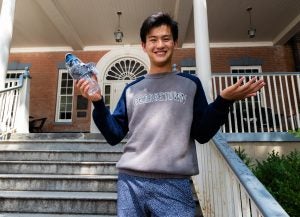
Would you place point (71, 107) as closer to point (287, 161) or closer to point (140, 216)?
point (287, 161)

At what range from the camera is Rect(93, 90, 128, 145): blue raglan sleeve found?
1.28m

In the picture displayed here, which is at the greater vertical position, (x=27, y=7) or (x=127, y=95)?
(x=27, y=7)

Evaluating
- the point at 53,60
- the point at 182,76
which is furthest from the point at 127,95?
the point at 53,60

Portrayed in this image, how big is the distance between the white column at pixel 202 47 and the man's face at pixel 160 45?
3.29 meters

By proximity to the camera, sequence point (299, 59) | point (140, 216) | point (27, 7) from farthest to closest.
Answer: point (299, 59) → point (27, 7) → point (140, 216)

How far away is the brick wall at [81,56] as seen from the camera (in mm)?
9250

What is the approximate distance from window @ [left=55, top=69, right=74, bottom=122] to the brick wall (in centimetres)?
15

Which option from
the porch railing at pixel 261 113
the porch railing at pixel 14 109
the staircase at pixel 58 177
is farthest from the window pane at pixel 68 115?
the porch railing at pixel 261 113

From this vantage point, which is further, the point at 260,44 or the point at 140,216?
the point at 260,44

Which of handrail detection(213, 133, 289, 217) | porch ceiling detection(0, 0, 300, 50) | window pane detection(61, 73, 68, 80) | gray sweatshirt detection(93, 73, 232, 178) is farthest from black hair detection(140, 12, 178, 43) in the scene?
window pane detection(61, 73, 68, 80)

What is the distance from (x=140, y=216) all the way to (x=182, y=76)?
708 millimetres

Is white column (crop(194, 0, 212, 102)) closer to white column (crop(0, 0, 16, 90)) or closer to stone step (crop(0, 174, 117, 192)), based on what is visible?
stone step (crop(0, 174, 117, 192))

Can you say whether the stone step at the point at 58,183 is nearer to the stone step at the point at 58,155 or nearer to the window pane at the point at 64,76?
A: the stone step at the point at 58,155

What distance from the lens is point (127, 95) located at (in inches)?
57.6
